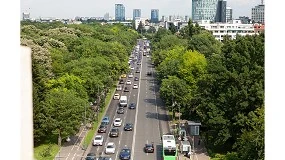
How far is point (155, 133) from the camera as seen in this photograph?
73.0 feet

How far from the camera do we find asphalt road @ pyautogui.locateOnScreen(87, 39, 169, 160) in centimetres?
1942

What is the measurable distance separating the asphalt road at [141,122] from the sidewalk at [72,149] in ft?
2.17

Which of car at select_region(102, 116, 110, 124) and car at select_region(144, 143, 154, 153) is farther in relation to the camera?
car at select_region(102, 116, 110, 124)

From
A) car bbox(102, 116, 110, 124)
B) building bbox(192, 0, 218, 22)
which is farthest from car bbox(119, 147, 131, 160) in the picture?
building bbox(192, 0, 218, 22)

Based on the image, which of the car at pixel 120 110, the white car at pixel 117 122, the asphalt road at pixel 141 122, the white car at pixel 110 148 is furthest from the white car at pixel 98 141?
the car at pixel 120 110

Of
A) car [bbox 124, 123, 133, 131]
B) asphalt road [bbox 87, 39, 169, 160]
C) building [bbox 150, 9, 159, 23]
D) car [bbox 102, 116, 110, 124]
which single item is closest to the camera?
asphalt road [bbox 87, 39, 169, 160]

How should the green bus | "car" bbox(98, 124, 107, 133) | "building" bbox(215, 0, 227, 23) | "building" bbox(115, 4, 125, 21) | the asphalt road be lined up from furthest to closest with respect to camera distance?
"building" bbox(115, 4, 125, 21) < "building" bbox(215, 0, 227, 23) < "car" bbox(98, 124, 107, 133) < the asphalt road < the green bus

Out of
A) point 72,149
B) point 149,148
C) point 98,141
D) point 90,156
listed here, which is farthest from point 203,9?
point 90,156

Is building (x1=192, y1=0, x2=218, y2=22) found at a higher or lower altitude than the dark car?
higher

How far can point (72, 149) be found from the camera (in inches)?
741

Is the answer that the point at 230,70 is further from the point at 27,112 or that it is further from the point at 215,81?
the point at 27,112

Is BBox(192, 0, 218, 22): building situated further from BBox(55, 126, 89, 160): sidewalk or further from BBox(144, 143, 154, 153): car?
BBox(144, 143, 154, 153): car

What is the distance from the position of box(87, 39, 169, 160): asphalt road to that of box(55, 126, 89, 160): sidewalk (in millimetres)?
661

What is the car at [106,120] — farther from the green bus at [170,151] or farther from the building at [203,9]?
the building at [203,9]
